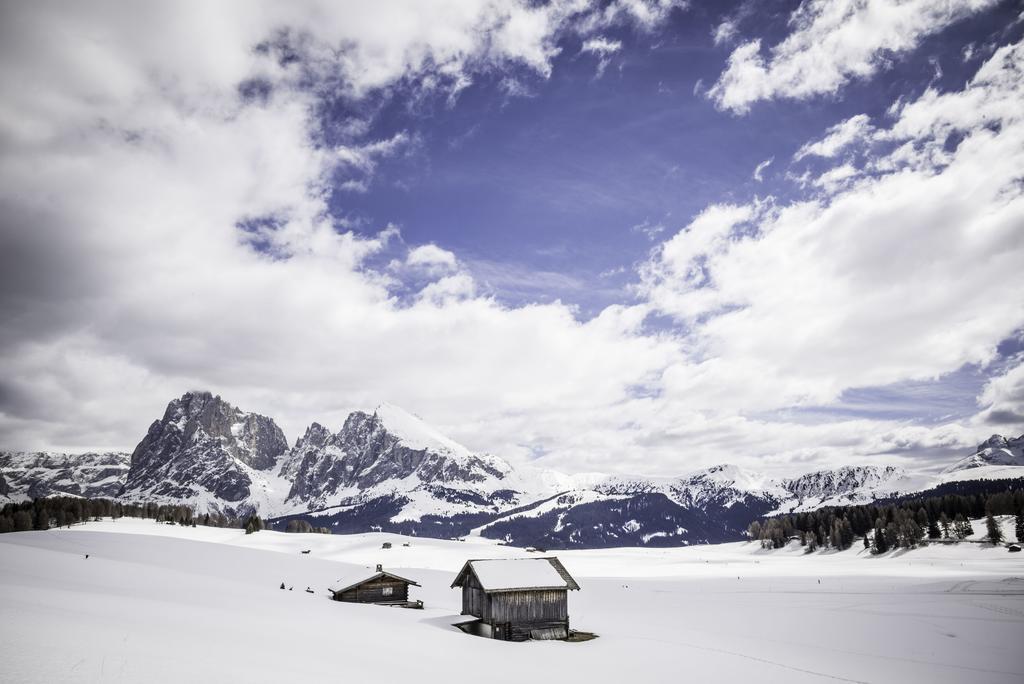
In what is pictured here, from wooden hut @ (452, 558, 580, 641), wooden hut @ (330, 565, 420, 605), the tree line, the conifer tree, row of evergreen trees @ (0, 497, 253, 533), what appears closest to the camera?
wooden hut @ (452, 558, 580, 641)

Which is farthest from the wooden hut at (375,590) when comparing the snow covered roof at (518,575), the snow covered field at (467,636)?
the snow covered roof at (518,575)

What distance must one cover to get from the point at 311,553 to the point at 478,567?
92576 millimetres

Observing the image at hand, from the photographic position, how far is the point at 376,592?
58.8 meters

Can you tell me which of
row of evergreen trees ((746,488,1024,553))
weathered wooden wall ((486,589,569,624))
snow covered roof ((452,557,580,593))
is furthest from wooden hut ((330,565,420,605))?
row of evergreen trees ((746,488,1024,553))

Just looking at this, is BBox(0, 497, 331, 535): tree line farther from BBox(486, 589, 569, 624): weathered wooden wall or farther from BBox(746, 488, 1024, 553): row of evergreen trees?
BBox(746, 488, 1024, 553): row of evergreen trees

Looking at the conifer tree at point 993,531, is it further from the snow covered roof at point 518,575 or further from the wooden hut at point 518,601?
the wooden hut at point 518,601

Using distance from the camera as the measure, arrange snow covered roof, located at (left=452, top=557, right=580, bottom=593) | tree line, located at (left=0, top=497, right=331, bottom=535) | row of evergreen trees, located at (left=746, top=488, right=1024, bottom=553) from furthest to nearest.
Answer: tree line, located at (left=0, top=497, right=331, bottom=535) < row of evergreen trees, located at (left=746, top=488, right=1024, bottom=553) < snow covered roof, located at (left=452, top=557, right=580, bottom=593)

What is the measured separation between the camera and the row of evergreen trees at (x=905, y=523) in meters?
119

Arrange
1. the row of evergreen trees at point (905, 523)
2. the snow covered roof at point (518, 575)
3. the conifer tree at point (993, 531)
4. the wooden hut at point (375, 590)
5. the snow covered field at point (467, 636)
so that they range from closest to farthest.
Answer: the snow covered field at point (467, 636) → the snow covered roof at point (518, 575) → the wooden hut at point (375, 590) → the conifer tree at point (993, 531) → the row of evergreen trees at point (905, 523)

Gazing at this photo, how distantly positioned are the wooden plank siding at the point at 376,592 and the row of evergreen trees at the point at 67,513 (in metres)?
112

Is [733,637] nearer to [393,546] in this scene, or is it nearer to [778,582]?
[778,582]

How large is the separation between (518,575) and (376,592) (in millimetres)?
21470

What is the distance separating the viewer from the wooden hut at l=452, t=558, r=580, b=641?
43031 mm

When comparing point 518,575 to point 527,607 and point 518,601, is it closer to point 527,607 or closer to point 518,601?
point 518,601
